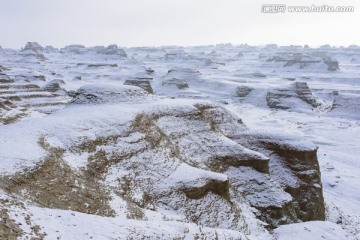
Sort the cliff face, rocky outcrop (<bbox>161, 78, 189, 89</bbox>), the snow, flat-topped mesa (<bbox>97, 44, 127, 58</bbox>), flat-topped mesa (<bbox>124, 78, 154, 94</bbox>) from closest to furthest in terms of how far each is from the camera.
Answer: the cliff face
the snow
flat-topped mesa (<bbox>124, 78, 154, 94</bbox>)
rocky outcrop (<bbox>161, 78, 189, 89</bbox>)
flat-topped mesa (<bbox>97, 44, 127, 58</bbox>)

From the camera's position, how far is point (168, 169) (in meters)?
23.8

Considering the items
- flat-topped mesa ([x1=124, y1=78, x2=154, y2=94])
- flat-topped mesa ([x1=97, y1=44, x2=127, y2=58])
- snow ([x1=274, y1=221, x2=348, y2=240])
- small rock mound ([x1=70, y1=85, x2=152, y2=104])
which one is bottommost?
Result: snow ([x1=274, y1=221, x2=348, y2=240])

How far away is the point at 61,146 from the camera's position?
21.6m

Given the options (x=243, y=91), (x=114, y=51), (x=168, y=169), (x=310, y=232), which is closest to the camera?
(x=310, y=232)

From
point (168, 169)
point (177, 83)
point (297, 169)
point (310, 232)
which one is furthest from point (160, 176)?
point (177, 83)

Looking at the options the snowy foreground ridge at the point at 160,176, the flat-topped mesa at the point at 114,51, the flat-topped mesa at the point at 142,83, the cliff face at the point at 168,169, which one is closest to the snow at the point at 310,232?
the snowy foreground ridge at the point at 160,176

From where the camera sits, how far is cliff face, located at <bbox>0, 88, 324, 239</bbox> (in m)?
18.6

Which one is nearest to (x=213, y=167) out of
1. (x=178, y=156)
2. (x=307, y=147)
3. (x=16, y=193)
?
(x=178, y=156)

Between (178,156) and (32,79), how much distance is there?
63800mm

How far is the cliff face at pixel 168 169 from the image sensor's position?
18594 mm

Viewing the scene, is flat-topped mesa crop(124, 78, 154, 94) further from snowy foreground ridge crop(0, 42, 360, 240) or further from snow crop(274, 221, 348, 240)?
snow crop(274, 221, 348, 240)

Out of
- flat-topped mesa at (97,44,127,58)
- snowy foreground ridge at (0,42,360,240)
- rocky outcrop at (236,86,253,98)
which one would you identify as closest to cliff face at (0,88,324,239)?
snowy foreground ridge at (0,42,360,240)

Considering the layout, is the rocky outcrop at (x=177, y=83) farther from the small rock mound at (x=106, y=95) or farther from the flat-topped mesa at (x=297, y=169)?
the flat-topped mesa at (x=297, y=169)

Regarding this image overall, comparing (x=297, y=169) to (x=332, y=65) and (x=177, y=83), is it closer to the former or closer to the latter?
(x=177, y=83)
